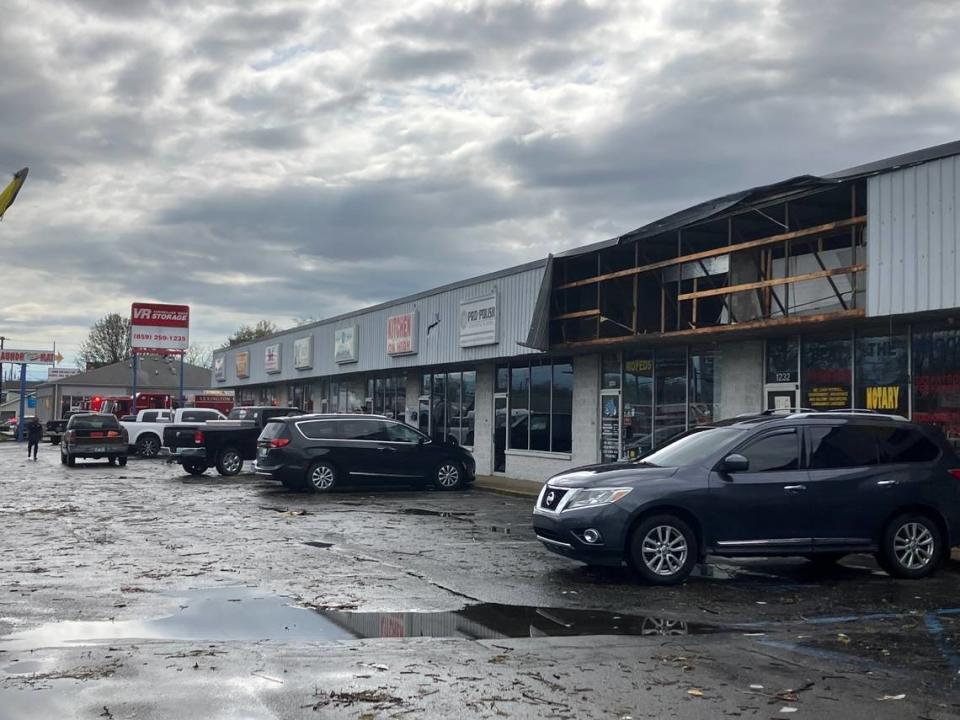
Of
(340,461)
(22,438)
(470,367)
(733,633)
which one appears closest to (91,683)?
(733,633)

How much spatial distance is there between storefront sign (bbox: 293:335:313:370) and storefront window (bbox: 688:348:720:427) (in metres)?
24.2

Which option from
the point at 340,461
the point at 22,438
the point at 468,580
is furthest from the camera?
the point at 22,438

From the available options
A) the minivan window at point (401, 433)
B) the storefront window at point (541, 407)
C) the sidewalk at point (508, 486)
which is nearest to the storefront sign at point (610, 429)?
the storefront window at point (541, 407)

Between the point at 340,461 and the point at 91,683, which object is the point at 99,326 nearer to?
the point at 340,461

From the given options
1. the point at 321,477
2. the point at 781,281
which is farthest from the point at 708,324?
the point at 321,477

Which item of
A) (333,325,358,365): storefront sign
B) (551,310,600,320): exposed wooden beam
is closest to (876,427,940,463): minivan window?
(551,310,600,320): exposed wooden beam

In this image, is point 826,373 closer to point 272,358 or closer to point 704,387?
point 704,387

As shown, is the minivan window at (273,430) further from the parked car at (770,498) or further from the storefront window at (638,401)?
the parked car at (770,498)

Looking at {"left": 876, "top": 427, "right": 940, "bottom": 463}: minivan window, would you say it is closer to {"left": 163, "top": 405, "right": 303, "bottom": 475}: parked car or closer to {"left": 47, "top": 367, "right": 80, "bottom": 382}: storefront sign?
{"left": 163, "top": 405, "right": 303, "bottom": 475}: parked car

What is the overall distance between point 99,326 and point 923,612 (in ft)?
367

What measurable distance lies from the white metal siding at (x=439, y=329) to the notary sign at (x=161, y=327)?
95.3 feet

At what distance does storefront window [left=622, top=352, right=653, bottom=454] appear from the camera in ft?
71.6

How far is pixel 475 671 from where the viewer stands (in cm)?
659

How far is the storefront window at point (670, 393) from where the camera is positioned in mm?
20828
